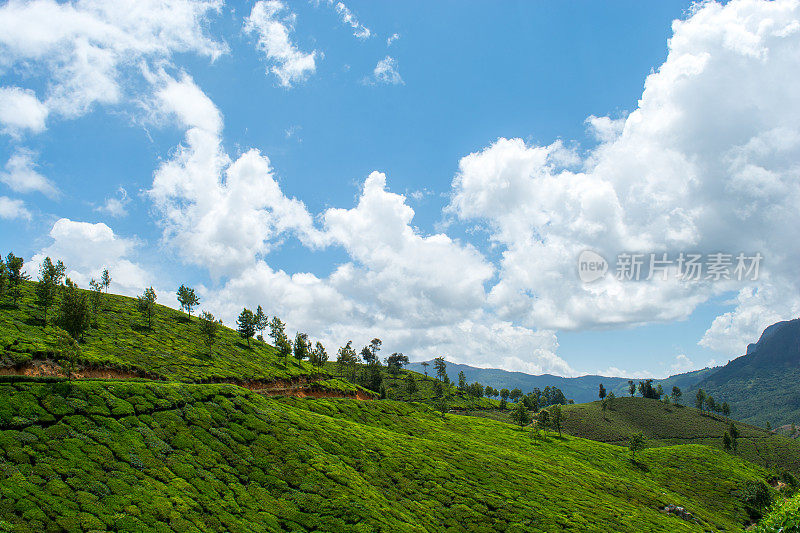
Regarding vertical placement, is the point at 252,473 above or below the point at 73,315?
below

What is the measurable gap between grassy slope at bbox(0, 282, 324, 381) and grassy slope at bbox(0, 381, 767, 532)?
3116cm

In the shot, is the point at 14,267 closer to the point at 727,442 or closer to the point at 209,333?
the point at 209,333

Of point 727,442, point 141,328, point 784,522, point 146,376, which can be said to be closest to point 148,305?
point 141,328

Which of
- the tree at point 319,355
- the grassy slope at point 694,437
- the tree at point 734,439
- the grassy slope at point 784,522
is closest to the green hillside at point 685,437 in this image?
the grassy slope at point 694,437

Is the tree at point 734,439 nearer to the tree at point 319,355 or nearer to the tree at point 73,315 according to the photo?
the tree at point 319,355

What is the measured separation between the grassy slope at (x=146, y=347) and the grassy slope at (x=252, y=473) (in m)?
31.2

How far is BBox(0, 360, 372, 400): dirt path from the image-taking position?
2306 inches

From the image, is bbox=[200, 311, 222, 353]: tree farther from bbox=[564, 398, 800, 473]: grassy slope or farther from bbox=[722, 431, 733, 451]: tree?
bbox=[722, 431, 733, 451]: tree

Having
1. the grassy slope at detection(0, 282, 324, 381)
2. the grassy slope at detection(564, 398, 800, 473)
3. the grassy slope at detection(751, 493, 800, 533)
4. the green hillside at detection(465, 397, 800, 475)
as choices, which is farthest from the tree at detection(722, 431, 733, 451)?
the grassy slope at detection(751, 493, 800, 533)

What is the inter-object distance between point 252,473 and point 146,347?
64037 millimetres

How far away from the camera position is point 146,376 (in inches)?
2906

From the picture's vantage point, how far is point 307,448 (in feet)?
164

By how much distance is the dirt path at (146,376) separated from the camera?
58575mm

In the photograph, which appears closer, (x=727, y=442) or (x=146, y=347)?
(x=146, y=347)
